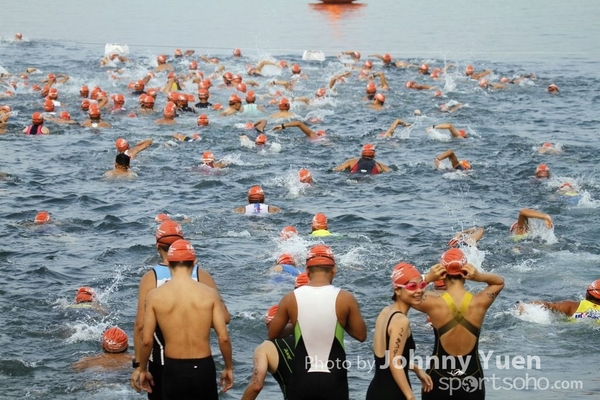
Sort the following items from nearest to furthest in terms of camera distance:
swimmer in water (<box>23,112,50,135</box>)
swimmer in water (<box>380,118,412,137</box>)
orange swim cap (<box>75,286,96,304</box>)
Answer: orange swim cap (<box>75,286,96,304</box>)
swimmer in water (<box>380,118,412,137</box>)
swimmer in water (<box>23,112,50,135</box>)

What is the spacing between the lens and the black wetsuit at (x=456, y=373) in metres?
7.88

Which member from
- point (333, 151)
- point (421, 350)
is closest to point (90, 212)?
point (333, 151)

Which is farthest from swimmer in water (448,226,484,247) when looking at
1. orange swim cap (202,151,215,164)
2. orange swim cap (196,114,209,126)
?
orange swim cap (196,114,209,126)

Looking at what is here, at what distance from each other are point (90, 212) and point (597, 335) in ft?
32.4

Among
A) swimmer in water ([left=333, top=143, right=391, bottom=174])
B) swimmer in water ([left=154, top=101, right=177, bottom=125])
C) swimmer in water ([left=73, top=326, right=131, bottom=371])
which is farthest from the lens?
swimmer in water ([left=154, top=101, right=177, bottom=125])

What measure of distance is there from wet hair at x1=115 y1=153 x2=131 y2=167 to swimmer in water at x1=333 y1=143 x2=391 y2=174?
4.38m

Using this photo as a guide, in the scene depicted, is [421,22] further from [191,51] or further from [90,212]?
[90,212]

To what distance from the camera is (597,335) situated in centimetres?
1161

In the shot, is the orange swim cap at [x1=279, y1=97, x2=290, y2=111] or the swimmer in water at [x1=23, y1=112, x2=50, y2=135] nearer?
the swimmer in water at [x1=23, y1=112, x2=50, y2=135]

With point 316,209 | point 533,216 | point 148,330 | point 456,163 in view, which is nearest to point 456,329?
point 148,330

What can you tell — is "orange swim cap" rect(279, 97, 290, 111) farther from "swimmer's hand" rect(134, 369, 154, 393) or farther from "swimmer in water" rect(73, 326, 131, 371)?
"swimmer's hand" rect(134, 369, 154, 393)

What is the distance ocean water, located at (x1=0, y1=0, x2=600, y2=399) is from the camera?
11.5 m

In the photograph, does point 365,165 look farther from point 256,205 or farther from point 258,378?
point 258,378

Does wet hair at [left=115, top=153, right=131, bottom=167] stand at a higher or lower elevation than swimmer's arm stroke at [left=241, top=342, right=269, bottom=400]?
higher
